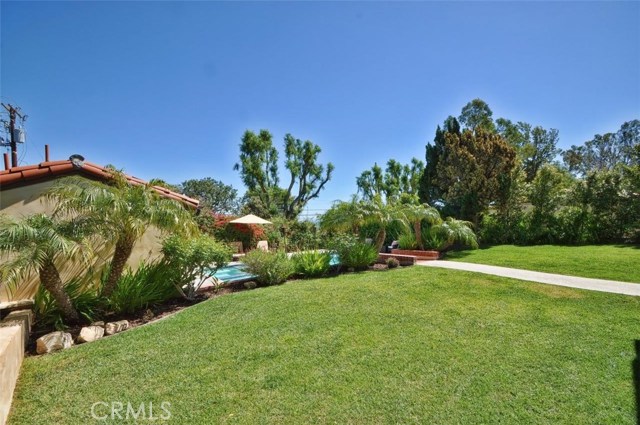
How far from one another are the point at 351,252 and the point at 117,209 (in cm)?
761

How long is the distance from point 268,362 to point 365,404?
1.62 meters

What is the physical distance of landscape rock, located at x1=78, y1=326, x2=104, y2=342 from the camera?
5.38 metres

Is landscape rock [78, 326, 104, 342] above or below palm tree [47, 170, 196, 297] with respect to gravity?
below

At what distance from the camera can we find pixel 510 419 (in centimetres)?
300

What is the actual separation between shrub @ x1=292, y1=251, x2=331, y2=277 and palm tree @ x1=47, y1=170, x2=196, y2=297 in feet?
14.9

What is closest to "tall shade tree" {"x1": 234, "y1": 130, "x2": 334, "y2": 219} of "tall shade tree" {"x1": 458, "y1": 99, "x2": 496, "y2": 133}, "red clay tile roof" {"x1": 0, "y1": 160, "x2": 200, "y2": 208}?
"tall shade tree" {"x1": 458, "y1": 99, "x2": 496, "y2": 133}

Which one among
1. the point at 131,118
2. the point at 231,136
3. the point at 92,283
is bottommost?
the point at 92,283

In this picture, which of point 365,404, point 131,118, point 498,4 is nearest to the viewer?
point 365,404

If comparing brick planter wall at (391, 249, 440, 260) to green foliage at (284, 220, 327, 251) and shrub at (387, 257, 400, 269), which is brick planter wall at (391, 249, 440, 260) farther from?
green foliage at (284, 220, 327, 251)

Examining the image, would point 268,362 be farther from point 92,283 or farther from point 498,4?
point 498,4

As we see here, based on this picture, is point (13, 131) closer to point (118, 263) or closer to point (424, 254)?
point (118, 263)

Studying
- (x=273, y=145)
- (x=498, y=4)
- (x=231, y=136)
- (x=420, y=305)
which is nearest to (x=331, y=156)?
(x=273, y=145)

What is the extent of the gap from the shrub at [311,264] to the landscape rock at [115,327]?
17.3ft

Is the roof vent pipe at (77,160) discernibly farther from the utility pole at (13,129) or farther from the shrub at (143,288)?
the utility pole at (13,129)
